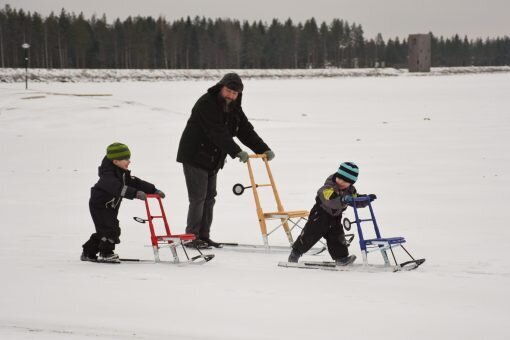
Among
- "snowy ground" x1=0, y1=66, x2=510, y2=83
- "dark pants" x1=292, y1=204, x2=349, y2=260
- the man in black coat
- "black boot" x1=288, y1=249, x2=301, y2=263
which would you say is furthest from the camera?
"snowy ground" x1=0, y1=66, x2=510, y2=83

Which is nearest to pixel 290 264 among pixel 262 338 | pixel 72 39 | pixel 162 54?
pixel 262 338

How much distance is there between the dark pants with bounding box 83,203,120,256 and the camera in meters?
7.02

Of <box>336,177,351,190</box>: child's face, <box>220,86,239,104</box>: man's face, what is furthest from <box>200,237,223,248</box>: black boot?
<box>336,177,351,190</box>: child's face

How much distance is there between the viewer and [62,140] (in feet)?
68.5

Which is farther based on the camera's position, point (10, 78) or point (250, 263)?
point (10, 78)

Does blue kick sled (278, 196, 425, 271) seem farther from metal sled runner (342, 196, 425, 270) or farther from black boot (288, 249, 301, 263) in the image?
black boot (288, 249, 301, 263)

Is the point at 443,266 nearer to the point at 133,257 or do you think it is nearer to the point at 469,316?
the point at 469,316

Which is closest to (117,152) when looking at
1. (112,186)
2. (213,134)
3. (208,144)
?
(112,186)

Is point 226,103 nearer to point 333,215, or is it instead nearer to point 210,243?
point 210,243

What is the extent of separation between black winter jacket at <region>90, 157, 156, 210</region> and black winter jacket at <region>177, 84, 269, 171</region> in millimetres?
845

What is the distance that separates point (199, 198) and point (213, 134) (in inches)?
29.1

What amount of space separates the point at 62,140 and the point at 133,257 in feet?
46.7

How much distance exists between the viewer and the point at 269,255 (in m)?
7.54

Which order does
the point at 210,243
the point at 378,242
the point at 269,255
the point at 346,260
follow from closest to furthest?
the point at 378,242, the point at 346,260, the point at 269,255, the point at 210,243
